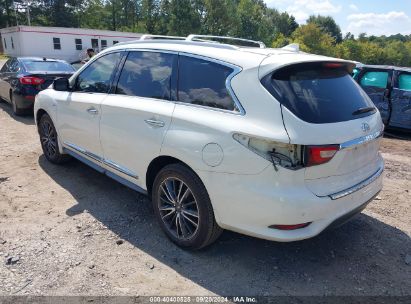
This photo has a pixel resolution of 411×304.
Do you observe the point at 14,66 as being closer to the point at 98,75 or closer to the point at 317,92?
the point at 98,75

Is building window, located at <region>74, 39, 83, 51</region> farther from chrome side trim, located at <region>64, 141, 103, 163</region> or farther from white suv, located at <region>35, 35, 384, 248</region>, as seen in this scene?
white suv, located at <region>35, 35, 384, 248</region>

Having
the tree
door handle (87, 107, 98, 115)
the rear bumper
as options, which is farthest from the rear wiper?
the tree

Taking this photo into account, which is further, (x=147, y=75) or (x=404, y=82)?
(x=404, y=82)

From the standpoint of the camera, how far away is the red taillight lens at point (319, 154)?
277cm

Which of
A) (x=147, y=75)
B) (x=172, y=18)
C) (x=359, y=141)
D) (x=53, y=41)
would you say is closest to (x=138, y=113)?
Result: (x=147, y=75)

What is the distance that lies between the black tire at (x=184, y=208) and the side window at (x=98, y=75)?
1.48 meters

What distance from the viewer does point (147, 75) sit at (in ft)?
12.8

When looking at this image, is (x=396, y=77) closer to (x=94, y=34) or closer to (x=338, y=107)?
(x=338, y=107)

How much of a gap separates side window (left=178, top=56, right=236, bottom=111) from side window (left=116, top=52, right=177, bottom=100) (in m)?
0.17

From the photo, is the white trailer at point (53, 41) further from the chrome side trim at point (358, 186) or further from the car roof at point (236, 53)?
the chrome side trim at point (358, 186)

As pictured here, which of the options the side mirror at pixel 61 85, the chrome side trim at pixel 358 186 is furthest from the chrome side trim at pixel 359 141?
the side mirror at pixel 61 85

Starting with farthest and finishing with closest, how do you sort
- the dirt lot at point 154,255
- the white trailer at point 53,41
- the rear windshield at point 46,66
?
the white trailer at point 53,41 < the rear windshield at point 46,66 < the dirt lot at point 154,255

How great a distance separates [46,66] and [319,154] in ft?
28.9

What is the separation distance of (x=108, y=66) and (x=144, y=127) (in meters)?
1.24
